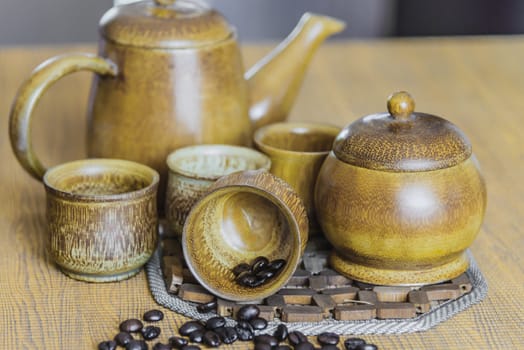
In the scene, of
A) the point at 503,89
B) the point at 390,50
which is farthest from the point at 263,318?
the point at 390,50

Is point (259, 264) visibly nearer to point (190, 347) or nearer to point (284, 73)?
point (190, 347)

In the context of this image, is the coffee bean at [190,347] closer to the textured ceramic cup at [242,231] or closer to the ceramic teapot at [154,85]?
the textured ceramic cup at [242,231]

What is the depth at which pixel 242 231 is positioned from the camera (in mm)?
978

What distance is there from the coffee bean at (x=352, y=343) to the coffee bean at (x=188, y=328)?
0.14m

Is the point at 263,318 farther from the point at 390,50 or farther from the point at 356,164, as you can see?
the point at 390,50

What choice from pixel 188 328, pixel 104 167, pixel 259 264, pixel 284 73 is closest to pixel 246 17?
pixel 284 73

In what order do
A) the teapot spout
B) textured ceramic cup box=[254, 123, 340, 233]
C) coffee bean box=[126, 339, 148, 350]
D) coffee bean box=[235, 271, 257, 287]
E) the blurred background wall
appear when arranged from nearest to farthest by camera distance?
coffee bean box=[126, 339, 148, 350], coffee bean box=[235, 271, 257, 287], textured ceramic cup box=[254, 123, 340, 233], the teapot spout, the blurred background wall

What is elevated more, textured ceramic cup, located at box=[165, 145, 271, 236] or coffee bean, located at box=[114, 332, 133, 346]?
textured ceramic cup, located at box=[165, 145, 271, 236]

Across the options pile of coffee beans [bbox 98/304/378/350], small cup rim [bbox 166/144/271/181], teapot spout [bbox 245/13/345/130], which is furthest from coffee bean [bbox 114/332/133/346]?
teapot spout [bbox 245/13/345/130]

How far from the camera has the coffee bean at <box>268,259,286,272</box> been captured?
0.91 meters

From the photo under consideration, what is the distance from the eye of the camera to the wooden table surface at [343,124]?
2.81 ft

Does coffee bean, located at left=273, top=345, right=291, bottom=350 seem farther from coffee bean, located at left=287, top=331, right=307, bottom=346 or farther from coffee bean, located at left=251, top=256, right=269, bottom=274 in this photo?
coffee bean, located at left=251, top=256, right=269, bottom=274

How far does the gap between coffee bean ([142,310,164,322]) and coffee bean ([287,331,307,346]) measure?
0.13 m

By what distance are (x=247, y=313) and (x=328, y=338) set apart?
0.08m
